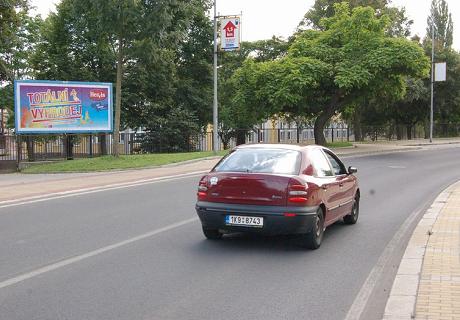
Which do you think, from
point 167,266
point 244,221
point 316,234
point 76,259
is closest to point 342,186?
point 316,234

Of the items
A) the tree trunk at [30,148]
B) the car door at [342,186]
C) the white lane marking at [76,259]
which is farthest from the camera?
the tree trunk at [30,148]

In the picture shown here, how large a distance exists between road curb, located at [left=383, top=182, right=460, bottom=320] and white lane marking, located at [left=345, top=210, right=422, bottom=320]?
227 mm

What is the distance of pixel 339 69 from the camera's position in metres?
30.9

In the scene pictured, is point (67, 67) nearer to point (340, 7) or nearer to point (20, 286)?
point (340, 7)

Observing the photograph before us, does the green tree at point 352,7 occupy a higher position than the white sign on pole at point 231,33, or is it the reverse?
the green tree at point 352,7

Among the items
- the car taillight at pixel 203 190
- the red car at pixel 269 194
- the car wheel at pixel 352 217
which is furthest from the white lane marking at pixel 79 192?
the car wheel at pixel 352 217

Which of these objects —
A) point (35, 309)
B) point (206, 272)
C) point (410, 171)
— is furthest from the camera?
point (410, 171)

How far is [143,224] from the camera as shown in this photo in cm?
987

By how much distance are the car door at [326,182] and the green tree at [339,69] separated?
845 inches

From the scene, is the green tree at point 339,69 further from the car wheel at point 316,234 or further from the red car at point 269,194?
the car wheel at point 316,234

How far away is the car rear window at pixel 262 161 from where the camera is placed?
8117 millimetres

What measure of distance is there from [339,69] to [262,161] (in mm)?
23830

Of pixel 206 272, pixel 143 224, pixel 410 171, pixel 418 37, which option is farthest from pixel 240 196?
pixel 418 37

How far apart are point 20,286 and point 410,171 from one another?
59.0 ft
